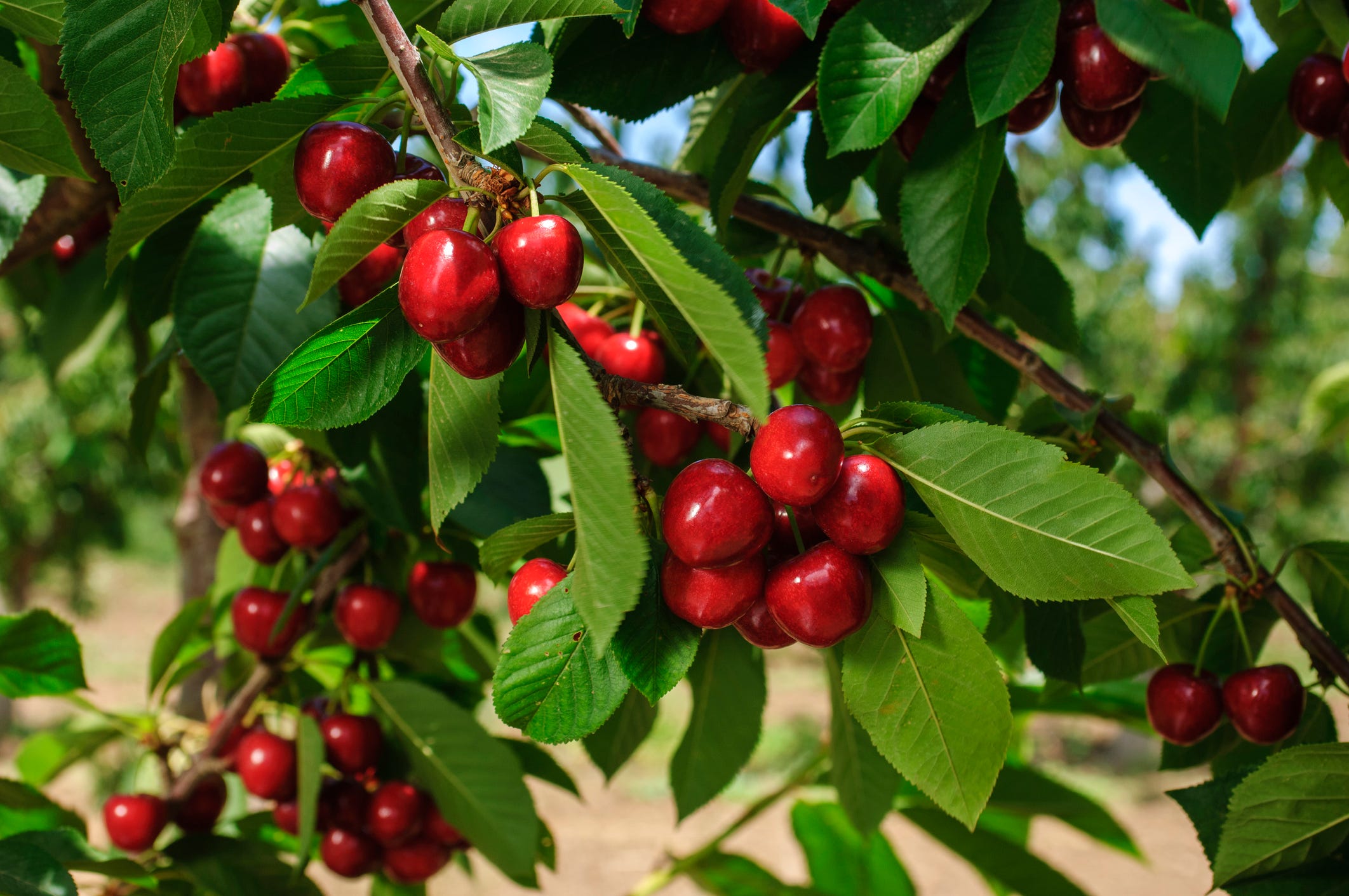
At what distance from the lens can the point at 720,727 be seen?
2.94 feet

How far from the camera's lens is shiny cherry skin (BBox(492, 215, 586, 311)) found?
1.36ft

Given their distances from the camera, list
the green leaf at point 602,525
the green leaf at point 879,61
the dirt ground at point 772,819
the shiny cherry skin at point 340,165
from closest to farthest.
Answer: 1. the green leaf at point 602,525
2. the shiny cherry skin at point 340,165
3. the green leaf at point 879,61
4. the dirt ground at point 772,819

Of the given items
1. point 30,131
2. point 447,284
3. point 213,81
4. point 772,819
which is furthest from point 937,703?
point 772,819

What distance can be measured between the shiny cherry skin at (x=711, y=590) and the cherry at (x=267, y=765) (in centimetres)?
62

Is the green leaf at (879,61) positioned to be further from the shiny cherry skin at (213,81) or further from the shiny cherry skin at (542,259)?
the shiny cherry skin at (213,81)

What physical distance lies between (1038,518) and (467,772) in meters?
0.58

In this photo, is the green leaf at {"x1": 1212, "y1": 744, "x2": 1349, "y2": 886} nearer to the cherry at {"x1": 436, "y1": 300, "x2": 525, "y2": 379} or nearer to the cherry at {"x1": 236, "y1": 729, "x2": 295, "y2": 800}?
the cherry at {"x1": 436, "y1": 300, "x2": 525, "y2": 379}

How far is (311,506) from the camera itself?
0.91m

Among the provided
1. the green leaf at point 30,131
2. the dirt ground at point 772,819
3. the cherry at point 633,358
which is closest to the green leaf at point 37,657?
the green leaf at point 30,131

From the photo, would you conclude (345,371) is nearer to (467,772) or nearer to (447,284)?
(447,284)

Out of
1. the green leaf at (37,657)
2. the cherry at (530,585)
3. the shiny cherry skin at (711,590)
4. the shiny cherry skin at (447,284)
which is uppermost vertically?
the shiny cherry skin at (447,284)

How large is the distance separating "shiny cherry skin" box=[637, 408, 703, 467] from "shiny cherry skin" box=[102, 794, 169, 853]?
57cm

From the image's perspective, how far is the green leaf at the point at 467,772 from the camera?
31.8 inches

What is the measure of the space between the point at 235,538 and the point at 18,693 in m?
0.31
